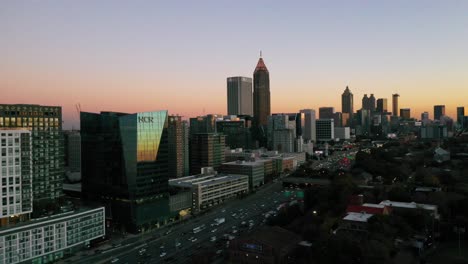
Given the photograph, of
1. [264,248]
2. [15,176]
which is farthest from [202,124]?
[264,248]

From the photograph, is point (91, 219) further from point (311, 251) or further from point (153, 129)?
point (311, 251)

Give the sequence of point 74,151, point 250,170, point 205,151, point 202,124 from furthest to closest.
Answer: point 202,124 < point 74,151 < point 205,151 < point 250,170

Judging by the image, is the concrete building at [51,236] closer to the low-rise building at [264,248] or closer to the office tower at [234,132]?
the low-rise building at [264,248]

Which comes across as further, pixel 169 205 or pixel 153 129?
pixel 169 205

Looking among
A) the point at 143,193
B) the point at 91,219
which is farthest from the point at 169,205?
the point at 91,219

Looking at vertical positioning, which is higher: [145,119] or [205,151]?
[145,119]

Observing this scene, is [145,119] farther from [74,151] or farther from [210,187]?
[74,151]
